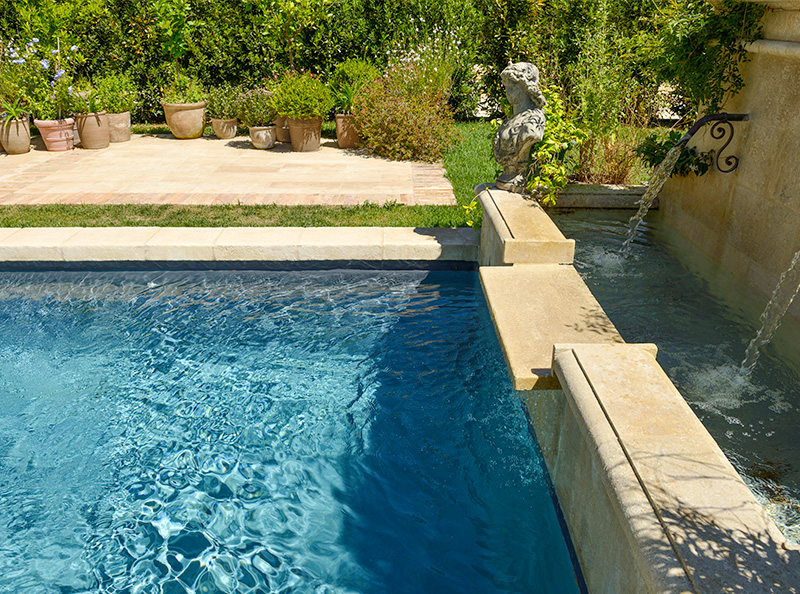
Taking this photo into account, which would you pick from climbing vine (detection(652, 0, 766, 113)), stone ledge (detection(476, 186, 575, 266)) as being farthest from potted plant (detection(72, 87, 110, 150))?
climbing vine (detection(652, 0, 766, 113))

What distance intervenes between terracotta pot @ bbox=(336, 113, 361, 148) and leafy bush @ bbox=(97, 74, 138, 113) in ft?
12.1

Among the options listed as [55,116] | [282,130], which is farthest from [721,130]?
[55,116]

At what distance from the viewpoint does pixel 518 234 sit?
15.4ft

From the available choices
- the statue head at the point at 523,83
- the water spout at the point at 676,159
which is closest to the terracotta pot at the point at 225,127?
the statue head at the point at 523,83

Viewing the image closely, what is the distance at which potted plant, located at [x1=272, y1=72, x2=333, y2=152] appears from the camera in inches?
395

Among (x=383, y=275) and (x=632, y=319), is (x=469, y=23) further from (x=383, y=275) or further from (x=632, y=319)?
(x=632, y=319)

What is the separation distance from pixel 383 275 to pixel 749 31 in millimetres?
3727

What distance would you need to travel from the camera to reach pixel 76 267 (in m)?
6.43

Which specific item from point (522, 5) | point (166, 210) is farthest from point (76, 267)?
point (522, 5)

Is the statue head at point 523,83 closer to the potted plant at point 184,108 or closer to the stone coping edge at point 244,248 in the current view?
the stone coping edge at point 244,248

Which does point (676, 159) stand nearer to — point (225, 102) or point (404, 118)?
point (404, 118)

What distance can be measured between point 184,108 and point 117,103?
42.5 inches

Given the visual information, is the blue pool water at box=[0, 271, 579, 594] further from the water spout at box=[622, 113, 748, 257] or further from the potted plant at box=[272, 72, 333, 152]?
the potted plant at box=[272, 72, 333, 152]

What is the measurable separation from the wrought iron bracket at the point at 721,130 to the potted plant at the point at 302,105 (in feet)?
19.0
